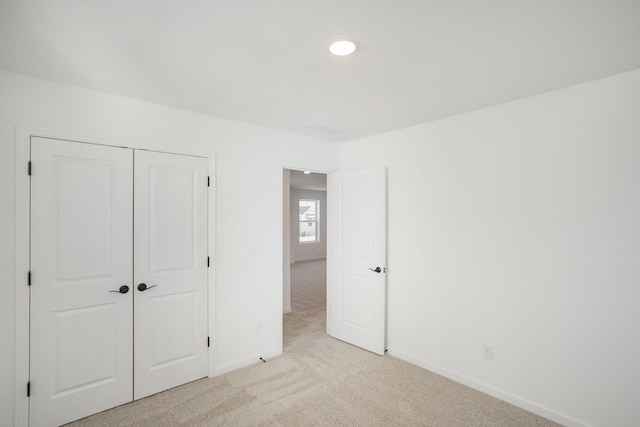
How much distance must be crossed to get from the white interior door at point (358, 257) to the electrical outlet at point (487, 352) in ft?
3.46

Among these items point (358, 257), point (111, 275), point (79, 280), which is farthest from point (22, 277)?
point (358, 257)

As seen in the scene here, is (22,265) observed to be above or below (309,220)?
below

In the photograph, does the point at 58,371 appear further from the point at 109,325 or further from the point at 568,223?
the point at 568,223

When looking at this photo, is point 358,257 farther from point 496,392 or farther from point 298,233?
point 298,233

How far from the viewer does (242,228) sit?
3279mm

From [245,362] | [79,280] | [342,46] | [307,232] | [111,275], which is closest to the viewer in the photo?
[342,46]

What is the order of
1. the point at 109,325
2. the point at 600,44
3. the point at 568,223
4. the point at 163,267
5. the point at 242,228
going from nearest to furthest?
the point at 600,44 < the point at 568,223 < the point at 109,325 < the point at 163,267 < the point at 242,228

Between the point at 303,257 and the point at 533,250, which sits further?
the point at 303,257

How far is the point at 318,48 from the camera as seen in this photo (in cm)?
182

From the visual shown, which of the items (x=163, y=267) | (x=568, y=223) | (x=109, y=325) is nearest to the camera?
(x=568, y=223)

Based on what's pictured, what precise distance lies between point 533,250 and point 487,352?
1.02 meters

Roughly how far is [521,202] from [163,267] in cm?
319

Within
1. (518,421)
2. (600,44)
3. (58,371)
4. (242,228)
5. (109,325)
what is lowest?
(518,421)

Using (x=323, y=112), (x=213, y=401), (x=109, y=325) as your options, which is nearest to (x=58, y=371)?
(x=109, y=325)
